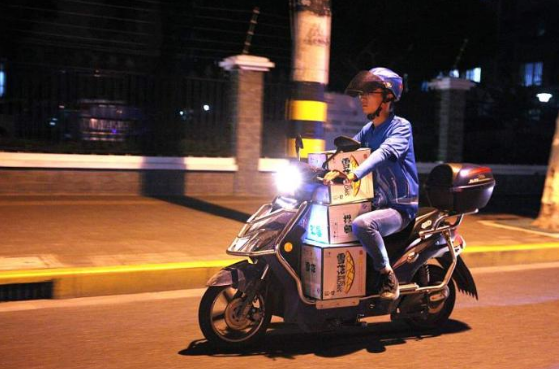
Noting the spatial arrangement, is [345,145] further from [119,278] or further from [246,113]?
[246,113]

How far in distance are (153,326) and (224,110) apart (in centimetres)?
821

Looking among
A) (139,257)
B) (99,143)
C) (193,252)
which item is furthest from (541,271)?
(99,143)

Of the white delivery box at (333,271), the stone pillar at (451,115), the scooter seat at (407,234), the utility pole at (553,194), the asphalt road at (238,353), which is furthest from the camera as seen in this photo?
the stone pillar at (451,115)

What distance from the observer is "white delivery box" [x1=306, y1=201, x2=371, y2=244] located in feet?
16.1

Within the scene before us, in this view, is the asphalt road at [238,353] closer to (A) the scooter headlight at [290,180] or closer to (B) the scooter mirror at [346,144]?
(A) the scooter headlight at [290,180]

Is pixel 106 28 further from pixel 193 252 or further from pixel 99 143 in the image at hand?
pixel 193 252

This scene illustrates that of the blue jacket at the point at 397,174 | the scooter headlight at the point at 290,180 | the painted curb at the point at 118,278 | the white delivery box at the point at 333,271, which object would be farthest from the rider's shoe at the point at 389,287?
the painted curb at the point at 118,278

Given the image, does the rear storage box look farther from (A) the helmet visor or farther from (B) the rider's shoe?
(A) the helmet visor

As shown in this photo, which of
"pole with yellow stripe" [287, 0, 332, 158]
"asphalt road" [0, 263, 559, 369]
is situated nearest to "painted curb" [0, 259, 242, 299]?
"asphalt road" [0, 263, 559, 369]

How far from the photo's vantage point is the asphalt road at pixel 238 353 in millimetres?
4785

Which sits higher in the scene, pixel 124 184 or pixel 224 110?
pixel 224 110

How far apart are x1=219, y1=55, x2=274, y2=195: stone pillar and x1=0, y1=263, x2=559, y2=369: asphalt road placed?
21.0 ft

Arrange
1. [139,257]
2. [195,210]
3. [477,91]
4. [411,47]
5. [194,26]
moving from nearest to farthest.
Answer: [139,257], [195,210], [194,26], [477,91], [411,47]

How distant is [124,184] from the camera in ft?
39.7
